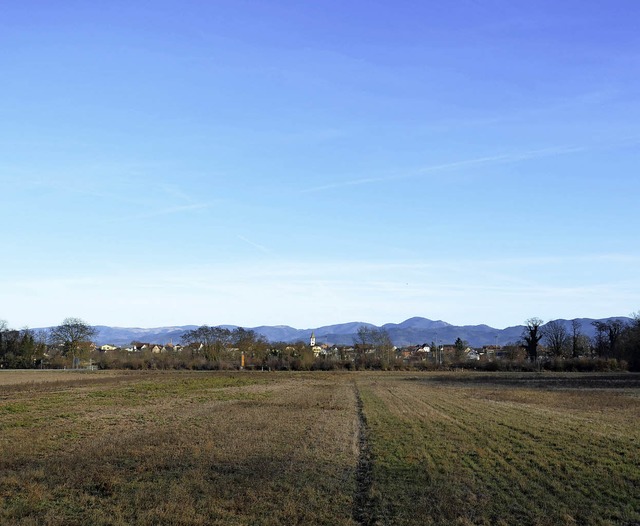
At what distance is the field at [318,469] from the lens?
11.6 meters

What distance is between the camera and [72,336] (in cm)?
14062

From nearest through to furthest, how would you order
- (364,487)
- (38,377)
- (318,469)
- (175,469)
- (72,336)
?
(364,487) < (175,469) < (318,469) < (38,377) < (72,336)

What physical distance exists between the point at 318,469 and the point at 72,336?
137 metres

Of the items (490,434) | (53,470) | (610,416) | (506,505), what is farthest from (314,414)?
(506,505)

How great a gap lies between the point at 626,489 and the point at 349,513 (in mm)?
6396

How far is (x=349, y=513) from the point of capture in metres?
11.6

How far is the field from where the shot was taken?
1157cm

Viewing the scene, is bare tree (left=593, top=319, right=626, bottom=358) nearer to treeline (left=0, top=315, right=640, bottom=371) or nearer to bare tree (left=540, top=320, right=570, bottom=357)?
treeline (left=0, top=315, right=640, bottom=371)

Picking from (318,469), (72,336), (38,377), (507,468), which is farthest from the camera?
(72,336)

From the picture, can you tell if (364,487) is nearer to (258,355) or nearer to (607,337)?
(258,355)

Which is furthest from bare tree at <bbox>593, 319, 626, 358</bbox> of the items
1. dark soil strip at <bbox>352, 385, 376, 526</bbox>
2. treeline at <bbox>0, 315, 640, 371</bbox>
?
dark soil strip at <bbox>352, 385, 376, 526</bbox>

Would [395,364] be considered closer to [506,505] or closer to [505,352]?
[505,352]

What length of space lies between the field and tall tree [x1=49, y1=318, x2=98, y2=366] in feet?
378

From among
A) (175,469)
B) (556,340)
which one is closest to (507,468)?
(175,469)
